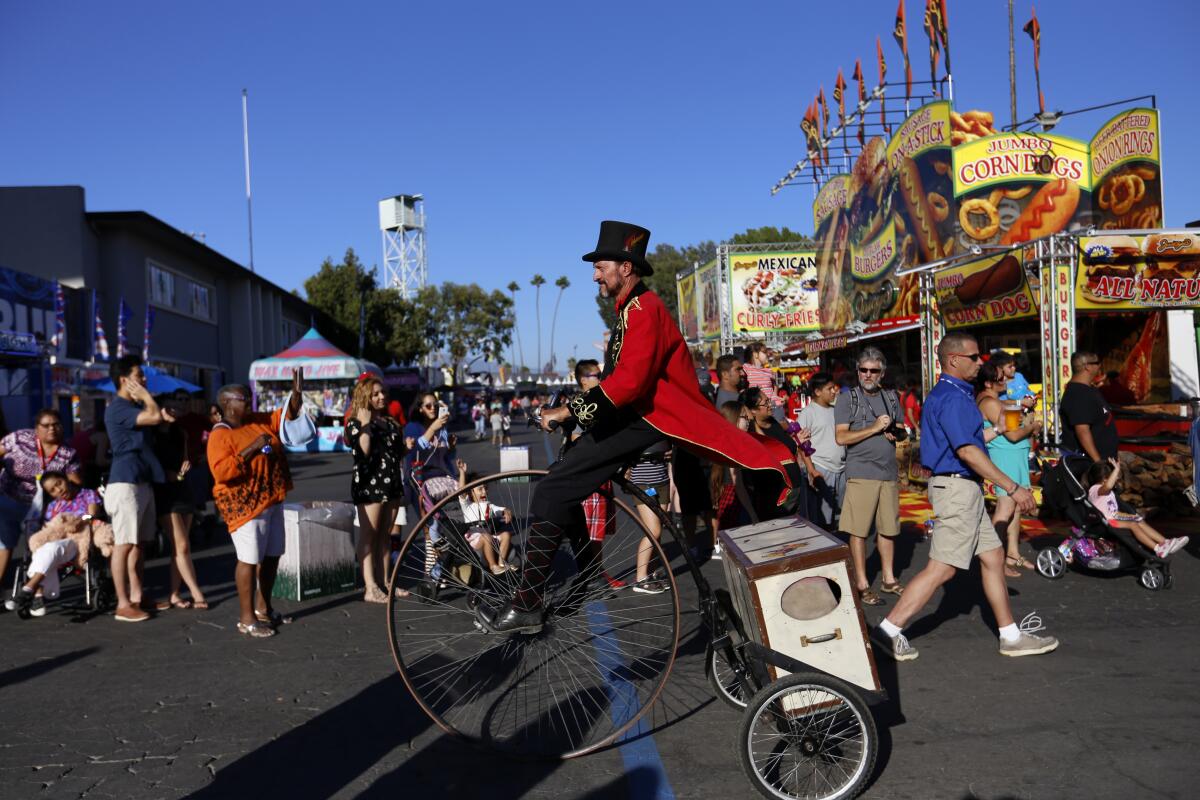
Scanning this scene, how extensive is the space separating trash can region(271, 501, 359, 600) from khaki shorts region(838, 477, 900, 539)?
396cm

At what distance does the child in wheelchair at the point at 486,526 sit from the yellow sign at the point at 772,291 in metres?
22.7

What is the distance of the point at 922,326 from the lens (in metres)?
16.7

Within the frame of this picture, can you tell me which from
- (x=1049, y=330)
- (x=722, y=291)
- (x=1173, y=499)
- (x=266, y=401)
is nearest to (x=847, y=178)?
(x=722, y=291)

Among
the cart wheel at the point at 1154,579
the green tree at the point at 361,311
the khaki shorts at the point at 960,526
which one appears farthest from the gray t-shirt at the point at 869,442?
the green tree at the point at 361,311

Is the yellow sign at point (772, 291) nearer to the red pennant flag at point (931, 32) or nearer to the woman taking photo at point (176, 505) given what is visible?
the red pennant flag at point (931, 32)

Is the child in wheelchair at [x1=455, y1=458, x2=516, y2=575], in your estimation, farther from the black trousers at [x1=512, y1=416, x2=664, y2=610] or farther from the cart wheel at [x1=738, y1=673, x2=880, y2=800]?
the cart wheel at [x1=738, y1=673, x2=880, y2=800]

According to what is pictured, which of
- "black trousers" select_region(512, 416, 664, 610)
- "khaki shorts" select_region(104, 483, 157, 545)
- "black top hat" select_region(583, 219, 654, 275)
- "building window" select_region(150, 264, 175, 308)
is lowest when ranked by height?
"khaki shorts" select_region(104, 483, 157, 545)

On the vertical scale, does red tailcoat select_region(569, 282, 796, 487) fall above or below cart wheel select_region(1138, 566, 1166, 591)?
above

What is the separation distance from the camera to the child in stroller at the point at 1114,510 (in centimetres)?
678

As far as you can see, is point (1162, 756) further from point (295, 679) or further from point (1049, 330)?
point (1049, 330)

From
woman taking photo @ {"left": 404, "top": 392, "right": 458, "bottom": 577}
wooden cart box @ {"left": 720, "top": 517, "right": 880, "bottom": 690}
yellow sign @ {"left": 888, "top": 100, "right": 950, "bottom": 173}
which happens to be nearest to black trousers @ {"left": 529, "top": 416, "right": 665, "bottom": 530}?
wooden cart box @ {"left": 720, "top": 517, "right": 880, "bottom": 690}

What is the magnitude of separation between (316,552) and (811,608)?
4.91 metres

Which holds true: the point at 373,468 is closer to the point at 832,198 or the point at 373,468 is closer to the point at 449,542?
the point at 449,542

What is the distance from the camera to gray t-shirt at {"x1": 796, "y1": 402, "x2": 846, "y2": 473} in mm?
7746
